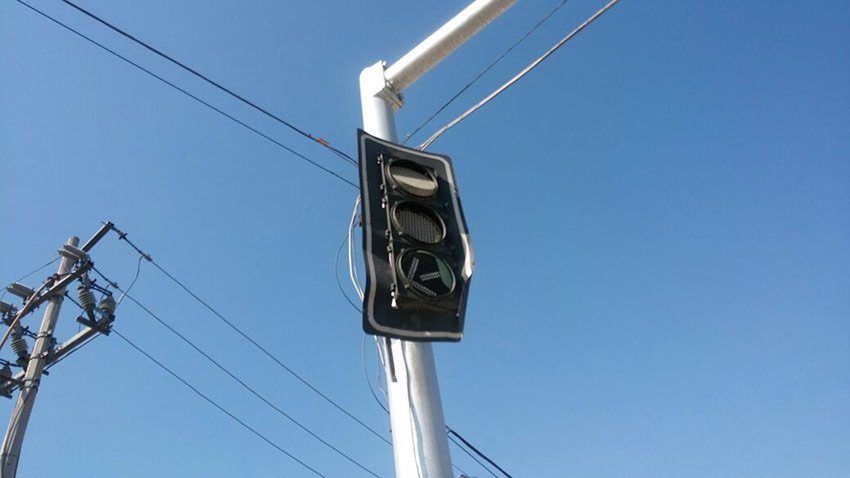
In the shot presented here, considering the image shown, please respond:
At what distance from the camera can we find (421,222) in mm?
2865

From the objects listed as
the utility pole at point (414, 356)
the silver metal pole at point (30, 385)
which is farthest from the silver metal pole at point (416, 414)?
the silver metal pole at point (30, 385)

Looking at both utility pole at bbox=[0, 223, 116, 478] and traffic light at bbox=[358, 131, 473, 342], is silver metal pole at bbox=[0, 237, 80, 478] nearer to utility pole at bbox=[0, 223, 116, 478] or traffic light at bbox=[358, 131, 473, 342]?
utility pole at bbox=[0, 223, 116, 478]

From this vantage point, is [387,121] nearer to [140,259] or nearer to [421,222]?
[421,222]

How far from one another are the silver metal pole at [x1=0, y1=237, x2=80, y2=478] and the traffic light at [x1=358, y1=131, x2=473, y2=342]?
6.88 metres

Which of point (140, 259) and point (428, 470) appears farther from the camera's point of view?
point (140, 259)

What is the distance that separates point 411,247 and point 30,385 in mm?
7770

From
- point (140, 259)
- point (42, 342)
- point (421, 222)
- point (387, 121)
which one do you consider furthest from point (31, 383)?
point (421, 222)

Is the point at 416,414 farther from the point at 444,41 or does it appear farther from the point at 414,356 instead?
the point at 444,41

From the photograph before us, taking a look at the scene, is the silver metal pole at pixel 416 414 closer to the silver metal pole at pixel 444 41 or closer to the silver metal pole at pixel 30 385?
the silver metal pole at pixel 444 41

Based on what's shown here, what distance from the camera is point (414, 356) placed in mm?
2893

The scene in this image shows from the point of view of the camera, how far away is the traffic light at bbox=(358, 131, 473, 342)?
2.52 meters

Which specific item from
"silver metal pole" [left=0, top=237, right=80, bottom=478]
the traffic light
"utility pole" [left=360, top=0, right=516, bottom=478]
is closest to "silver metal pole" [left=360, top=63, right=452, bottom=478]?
"utility pole" [left=360, top=0, right=516, bottom=478]

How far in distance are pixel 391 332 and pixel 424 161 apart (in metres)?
1.03

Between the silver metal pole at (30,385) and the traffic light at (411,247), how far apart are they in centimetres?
688
